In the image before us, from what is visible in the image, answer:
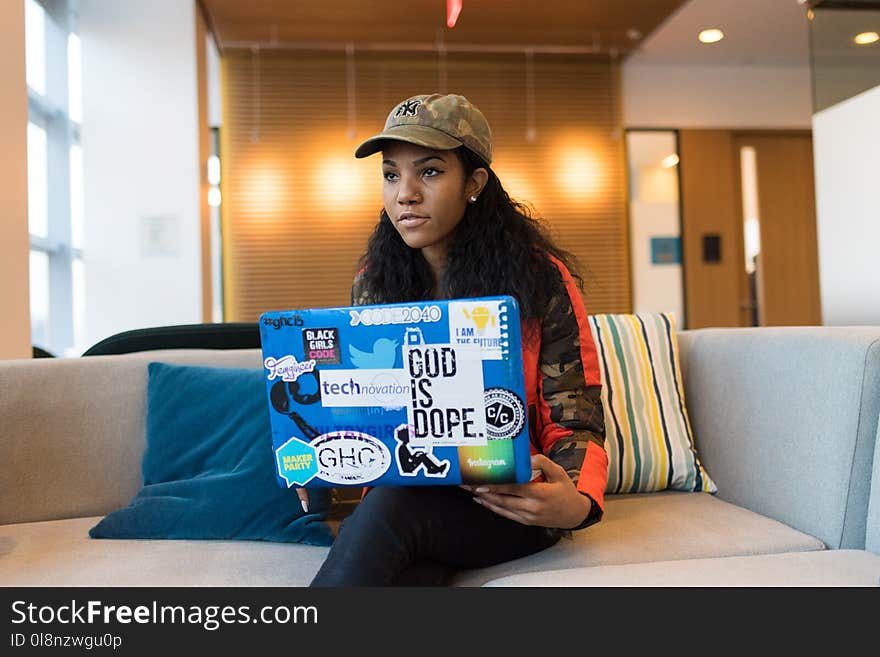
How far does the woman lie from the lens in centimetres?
110

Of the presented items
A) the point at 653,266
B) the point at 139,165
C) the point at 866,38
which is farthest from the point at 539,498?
the point at 653,266

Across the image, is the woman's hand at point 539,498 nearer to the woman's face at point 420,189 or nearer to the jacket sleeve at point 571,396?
the jacket sleeve at point 571,396

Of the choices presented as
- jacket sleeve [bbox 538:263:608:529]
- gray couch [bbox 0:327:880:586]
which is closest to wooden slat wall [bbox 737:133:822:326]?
gray couch [bbox 0:327:880:586]

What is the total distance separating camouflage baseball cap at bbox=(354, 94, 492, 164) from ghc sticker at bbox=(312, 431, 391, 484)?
1.69ft

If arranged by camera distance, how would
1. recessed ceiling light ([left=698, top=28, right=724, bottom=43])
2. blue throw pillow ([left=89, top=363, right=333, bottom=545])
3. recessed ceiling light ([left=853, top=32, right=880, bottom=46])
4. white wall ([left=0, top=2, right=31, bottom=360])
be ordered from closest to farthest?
blue throw pillow ([left=89, top=363, right=333, bottom=545]) < white wall ([left=0, top=2, right=31, bottom=360]) < recessed ceiling light ([left=853, top=32, right=880, bottom=46]) < recessed ceiling light ([left=698, top=28, right=724, bottom=43])

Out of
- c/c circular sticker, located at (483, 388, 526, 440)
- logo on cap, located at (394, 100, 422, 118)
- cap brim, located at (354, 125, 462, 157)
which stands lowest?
c/c circular sticker, located at (483, 388, 526, 440)

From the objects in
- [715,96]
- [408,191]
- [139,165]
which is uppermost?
[715,96]

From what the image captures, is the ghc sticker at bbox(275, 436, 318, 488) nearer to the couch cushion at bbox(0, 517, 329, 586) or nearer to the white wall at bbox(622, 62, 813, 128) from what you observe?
the couch cushion at bbox(0, 517, 329, 586)

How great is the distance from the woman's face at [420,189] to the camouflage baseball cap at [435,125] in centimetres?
3

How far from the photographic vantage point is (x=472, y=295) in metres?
1.33

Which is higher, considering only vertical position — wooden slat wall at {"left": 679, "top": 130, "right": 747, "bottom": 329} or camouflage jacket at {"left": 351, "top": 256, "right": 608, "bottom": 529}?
wooden slat wall at {"left": 679, "top": 130, "right": 747, "bottom": 329}

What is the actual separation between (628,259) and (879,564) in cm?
479

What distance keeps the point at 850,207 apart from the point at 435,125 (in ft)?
6.88

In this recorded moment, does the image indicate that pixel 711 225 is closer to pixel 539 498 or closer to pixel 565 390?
pixel 565 390
